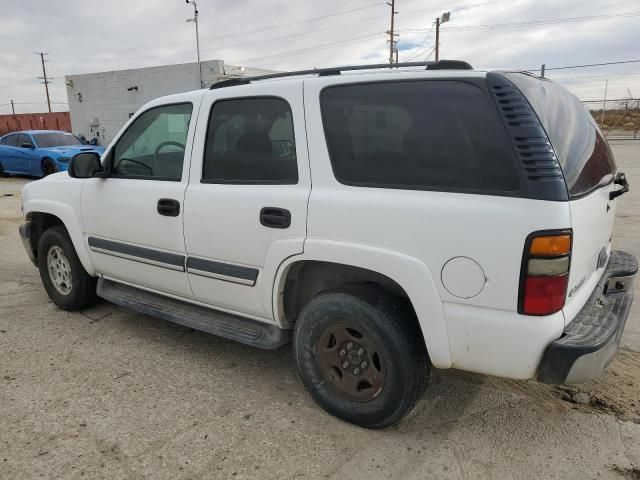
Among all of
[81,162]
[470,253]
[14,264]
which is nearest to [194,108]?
[81,162]

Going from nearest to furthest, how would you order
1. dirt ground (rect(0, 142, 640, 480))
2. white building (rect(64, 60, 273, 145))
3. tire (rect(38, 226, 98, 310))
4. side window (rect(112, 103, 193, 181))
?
dirt ground (rect(0, 142, 640, 480)), side window (rect(112, 103, 193, 181)), tire (rect(38, 226, 98, 310)), white building (rect(64, 60, 273, 145))

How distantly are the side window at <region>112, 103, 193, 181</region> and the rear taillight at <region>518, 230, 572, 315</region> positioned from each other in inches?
89.9

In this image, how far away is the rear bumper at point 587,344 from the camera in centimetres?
219

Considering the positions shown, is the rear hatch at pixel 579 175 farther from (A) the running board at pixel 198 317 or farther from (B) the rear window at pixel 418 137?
(A) the running board at pixel 198 317

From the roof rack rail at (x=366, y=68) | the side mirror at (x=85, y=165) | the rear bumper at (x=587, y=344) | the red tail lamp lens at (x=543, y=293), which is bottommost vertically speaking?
the rear bumper at (x=587, y=344)

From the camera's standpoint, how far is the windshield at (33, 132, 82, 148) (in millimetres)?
14570

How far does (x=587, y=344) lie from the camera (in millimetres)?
2217

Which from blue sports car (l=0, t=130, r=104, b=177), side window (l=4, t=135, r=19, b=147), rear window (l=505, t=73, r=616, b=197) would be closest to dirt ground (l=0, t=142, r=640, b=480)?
rear window (l=505, t=73, r=616, b=197)

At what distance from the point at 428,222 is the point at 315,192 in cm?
69

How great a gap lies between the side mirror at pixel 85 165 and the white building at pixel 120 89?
55.7ft

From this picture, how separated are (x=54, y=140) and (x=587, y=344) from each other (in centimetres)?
1569

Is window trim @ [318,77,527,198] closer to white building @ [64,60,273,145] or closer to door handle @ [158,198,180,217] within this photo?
door handle @ [158,198,180,217]

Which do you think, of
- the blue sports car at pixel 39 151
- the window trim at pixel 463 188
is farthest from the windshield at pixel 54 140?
the window trim at pixel 463 188

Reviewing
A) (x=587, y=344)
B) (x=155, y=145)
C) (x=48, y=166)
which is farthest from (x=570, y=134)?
(x=48, y=166)
